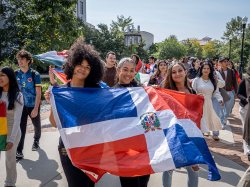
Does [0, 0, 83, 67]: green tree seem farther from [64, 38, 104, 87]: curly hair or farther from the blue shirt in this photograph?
[64, 38, 104, 87]: curly hair

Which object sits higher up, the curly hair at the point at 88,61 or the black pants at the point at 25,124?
the curly hair at the point at 88,61

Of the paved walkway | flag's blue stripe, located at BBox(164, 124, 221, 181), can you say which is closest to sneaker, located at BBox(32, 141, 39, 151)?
the paved walkway

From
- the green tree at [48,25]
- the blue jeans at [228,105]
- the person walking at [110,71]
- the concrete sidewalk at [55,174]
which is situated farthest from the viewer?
the green tree at [48,25]

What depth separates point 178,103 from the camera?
3359 mm

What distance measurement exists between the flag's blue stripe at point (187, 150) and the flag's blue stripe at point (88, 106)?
1.45 feet

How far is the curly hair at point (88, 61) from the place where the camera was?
3.01 m

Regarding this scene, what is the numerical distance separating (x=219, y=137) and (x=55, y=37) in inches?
624

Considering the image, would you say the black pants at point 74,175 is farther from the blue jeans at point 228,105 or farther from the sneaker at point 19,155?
the blue jeans at point 228,105

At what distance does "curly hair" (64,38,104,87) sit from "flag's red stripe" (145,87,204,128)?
608 millimetres

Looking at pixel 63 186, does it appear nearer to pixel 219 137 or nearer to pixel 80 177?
pixel 80 177

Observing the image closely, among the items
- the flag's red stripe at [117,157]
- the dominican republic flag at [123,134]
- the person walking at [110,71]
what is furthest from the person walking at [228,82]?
the flag's red stripe at [117,157]

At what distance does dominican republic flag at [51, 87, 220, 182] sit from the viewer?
2.67 metres

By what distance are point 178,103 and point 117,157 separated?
100 centimetres

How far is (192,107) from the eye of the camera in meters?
3.65
